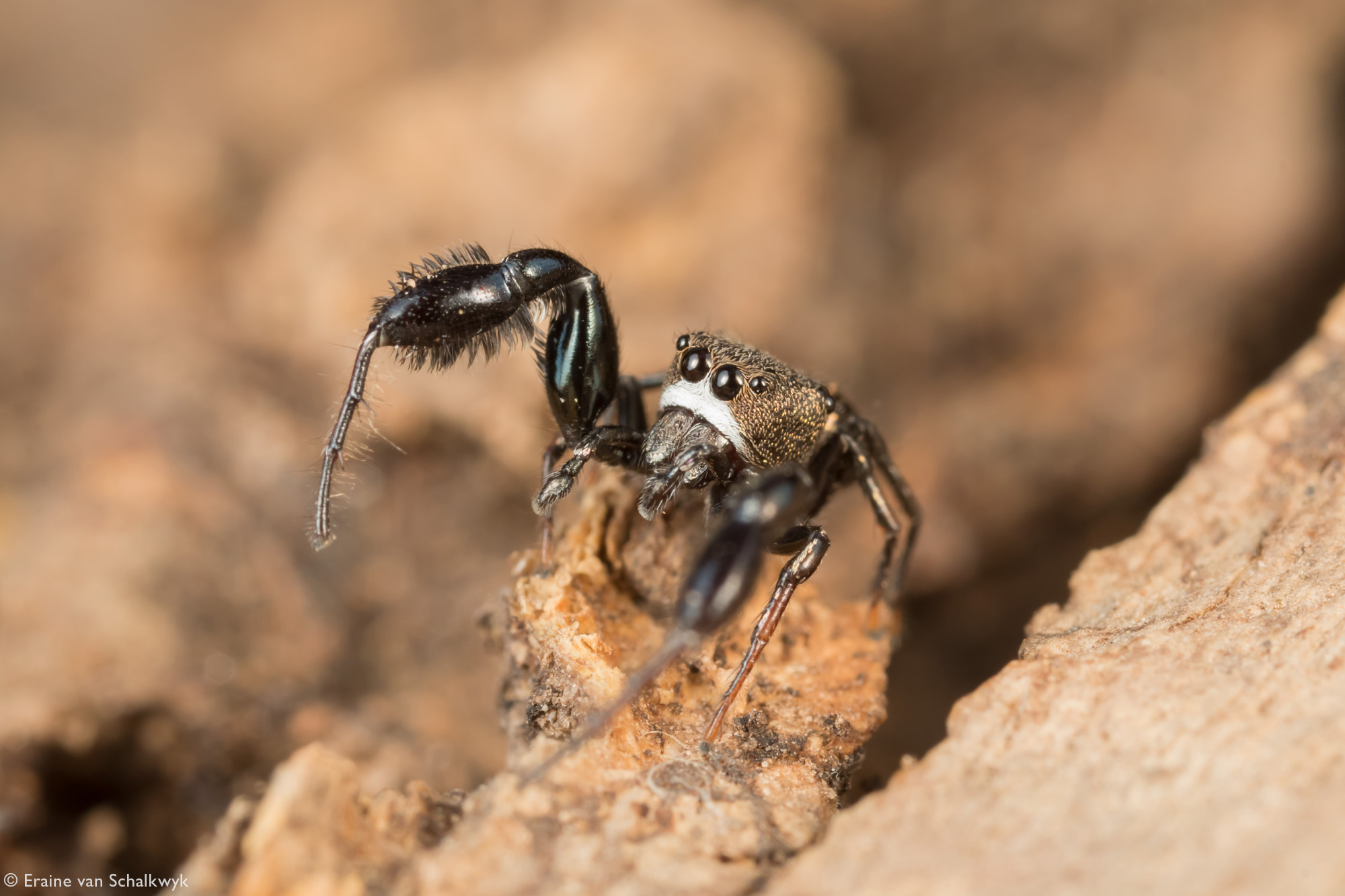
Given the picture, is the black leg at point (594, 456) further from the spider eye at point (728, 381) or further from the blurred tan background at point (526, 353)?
the blurred tan background at point (526, 353)

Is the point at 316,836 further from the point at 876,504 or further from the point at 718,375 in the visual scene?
the point at 876,504

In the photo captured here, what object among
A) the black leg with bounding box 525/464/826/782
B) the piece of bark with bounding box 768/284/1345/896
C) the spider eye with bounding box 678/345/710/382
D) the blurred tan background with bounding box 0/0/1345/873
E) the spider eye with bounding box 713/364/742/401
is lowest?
the piece of bark with bounding box 768/284/1345/896

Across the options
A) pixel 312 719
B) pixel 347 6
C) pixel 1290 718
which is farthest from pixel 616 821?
pixel 347 6

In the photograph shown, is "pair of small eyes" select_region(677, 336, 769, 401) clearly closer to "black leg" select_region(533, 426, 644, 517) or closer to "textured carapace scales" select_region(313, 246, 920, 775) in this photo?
"textured carapace scales" select_region(313, 246, 920, 775)

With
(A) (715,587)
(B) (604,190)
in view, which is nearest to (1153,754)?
(A) (715,587)

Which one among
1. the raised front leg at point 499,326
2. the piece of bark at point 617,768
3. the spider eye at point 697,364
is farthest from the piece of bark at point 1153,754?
the raised front leg at point 499,326

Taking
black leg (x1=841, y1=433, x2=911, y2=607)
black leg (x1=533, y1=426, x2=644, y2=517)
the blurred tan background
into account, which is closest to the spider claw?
black leg (x1=533, y1=426, x2=644, y2=517)

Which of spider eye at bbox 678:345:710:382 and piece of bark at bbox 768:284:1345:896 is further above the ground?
spider eye at bbox 678:345:710:382

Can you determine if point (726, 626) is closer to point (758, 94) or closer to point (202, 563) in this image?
point (202, 563)
